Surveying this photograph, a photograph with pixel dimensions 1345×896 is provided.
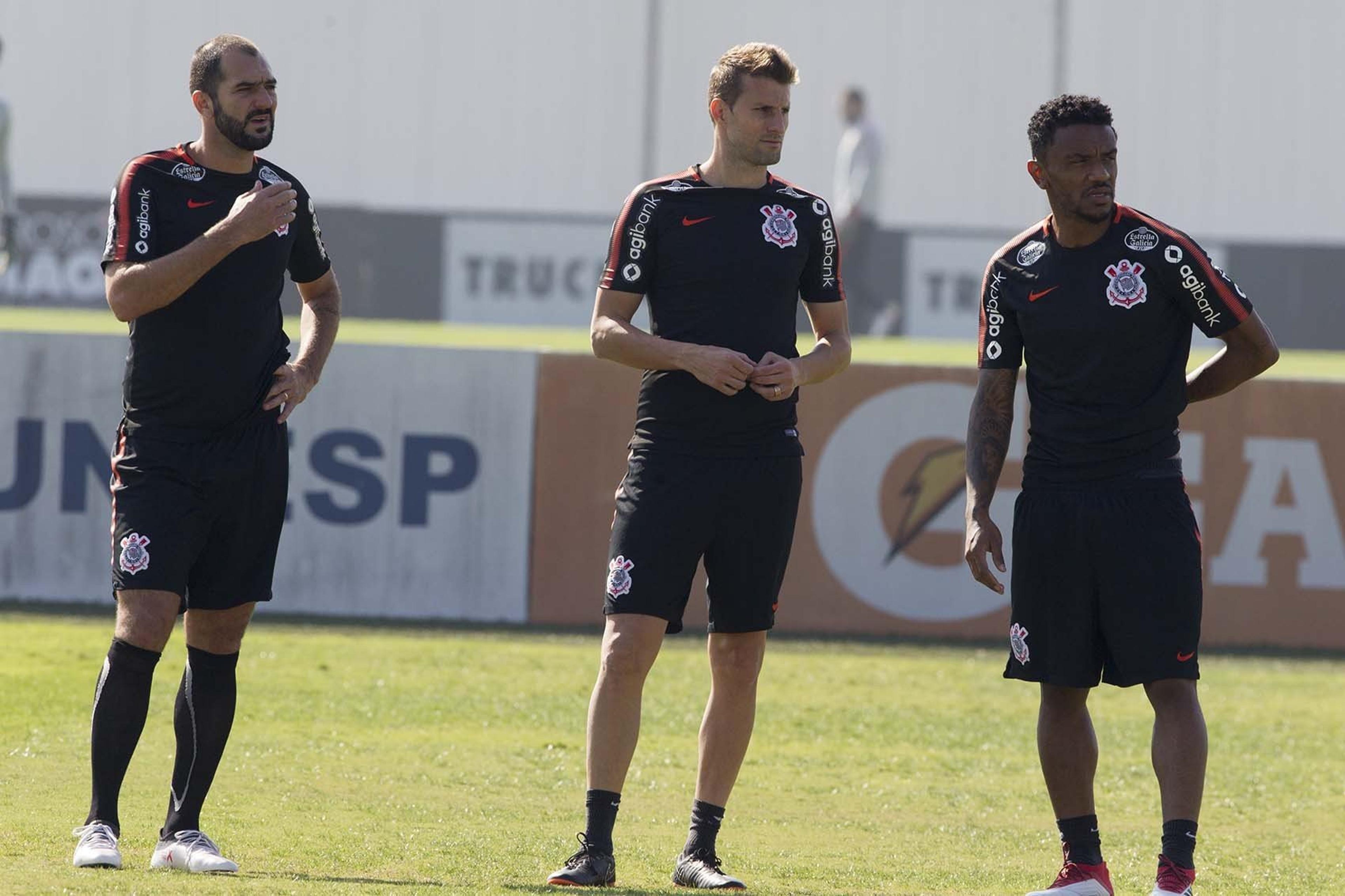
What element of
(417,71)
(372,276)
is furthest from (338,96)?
(372,276)

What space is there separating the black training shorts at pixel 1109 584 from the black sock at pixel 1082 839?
0.38 meters

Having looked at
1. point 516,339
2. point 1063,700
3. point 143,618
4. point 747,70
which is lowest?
point 1063,700

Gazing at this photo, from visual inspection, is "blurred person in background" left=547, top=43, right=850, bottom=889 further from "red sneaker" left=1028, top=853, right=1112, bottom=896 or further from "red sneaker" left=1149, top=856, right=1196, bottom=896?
"red sneaker" left=1149, top=856, right=1196, bottom=896

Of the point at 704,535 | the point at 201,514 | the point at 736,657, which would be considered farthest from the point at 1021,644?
the point at 201,514

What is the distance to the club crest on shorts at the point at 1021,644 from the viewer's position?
17.7 ft

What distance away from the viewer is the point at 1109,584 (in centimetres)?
526

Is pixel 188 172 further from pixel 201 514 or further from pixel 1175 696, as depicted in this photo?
pixel 1175 696

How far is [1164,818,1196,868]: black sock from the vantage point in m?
5.09

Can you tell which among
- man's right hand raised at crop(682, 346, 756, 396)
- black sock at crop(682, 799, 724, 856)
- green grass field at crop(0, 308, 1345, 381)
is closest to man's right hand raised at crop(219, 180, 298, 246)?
man's right hand raised at crop(682, 346, 756, 396)

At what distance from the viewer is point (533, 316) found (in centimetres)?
1989

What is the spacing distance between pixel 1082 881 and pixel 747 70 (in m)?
2.33

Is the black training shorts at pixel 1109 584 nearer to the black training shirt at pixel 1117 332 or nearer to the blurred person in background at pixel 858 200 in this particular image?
the black training shirt at pixel 1117 332

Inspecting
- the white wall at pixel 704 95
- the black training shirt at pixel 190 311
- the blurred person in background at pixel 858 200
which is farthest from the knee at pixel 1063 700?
the white wall at pixel 704 95

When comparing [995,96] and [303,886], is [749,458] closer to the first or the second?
[303,886]
